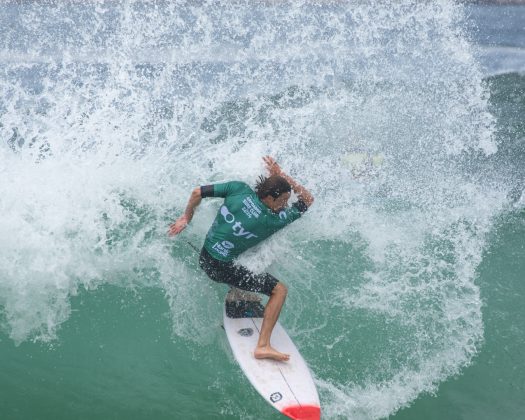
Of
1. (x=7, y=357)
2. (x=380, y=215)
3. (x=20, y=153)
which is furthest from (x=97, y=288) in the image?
(x=380, y=215)

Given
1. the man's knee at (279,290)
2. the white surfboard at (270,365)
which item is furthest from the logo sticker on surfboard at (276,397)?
the man's knee at (279,290)

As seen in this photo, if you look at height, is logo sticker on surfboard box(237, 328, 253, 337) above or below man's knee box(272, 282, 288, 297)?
below

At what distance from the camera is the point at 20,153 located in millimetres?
6645

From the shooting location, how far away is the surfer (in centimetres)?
456

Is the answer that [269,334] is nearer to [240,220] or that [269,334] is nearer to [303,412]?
[303,412]

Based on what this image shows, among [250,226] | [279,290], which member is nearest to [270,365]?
[279,290]

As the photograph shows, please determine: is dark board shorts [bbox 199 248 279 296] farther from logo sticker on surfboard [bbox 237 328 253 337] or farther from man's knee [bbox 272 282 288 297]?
logo sticker on surfboard [bbox 237 328 253 337]

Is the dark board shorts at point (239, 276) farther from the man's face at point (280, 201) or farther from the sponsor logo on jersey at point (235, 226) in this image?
the man's face at point (280, 201)

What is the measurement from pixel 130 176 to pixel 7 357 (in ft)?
8.35

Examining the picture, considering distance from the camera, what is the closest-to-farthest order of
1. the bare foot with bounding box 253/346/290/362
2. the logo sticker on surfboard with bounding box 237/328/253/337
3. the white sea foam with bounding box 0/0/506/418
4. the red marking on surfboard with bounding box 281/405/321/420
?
1. the red marking on surfboard with bounding box 281/405/321/420
2. the bare foot with bounding box 253/346/290/362
3. the logo sticker on surfboard with bounding box 237/328/253/337
4. the white sea foam with bounding box 0/0/506/418

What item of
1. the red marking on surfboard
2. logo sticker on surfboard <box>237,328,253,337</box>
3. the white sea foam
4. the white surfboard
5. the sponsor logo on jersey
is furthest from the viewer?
the white sea foam

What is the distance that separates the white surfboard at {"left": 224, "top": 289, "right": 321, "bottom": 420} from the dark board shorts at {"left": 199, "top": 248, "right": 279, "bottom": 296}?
46 cm

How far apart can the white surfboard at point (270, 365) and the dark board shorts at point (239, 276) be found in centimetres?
46

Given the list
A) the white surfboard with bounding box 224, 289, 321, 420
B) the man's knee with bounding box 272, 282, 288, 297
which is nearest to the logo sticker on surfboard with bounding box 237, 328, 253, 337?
the white surfboard with bounding box 224, 289, 321, 420
